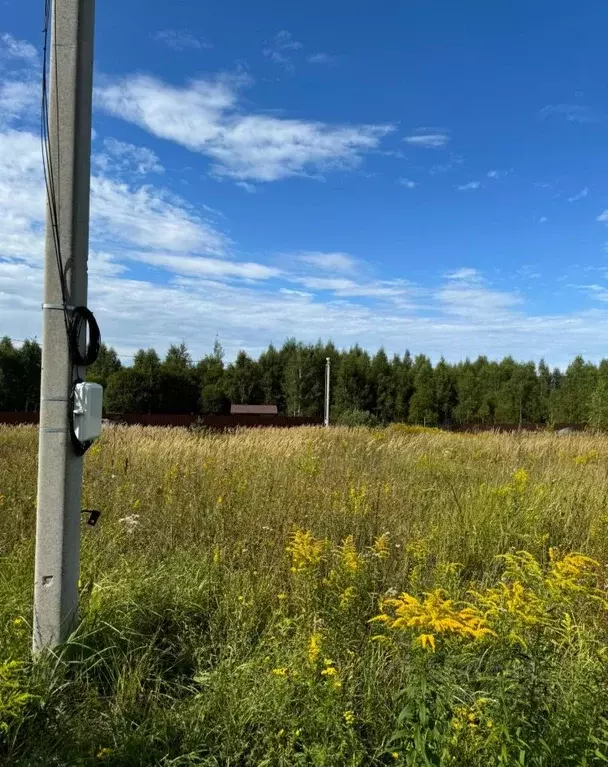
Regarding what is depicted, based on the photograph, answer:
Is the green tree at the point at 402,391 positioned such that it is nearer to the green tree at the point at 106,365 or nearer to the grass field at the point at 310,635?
the green tree at the point at 106,365

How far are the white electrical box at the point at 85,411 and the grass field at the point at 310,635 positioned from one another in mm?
952

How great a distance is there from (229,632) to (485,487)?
12.6ft

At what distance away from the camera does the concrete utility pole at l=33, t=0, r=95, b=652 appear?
2367 millimetres

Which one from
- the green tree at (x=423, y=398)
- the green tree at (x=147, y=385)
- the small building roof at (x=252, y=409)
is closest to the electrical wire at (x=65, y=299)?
the green tree at (x=147, y=385)

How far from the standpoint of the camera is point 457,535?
4.12m

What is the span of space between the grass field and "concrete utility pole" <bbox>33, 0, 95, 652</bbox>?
0.25 meters

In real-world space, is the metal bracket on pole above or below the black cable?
above

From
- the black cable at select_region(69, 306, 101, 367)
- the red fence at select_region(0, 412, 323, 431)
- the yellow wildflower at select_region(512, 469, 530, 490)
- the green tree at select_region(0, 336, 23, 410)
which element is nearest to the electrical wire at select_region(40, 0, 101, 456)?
A: the black cable at select_region(69, 306, 101, 367)

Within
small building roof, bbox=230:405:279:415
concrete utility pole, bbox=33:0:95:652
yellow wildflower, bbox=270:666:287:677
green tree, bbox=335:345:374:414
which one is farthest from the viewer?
green tree, bbox=335:345:374:414

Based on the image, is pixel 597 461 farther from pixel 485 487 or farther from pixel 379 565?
pixel 379 565

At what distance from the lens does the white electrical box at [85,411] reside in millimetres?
2387

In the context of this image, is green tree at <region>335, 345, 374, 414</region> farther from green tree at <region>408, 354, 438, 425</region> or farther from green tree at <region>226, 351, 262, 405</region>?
green tree at <region>226, 351, 262, 405</region>

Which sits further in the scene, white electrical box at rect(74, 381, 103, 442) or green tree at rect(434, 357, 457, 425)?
green tree at rect(434, 357, 457, 425)

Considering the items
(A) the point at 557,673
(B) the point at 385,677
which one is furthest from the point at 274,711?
(A) the point at 557,673
